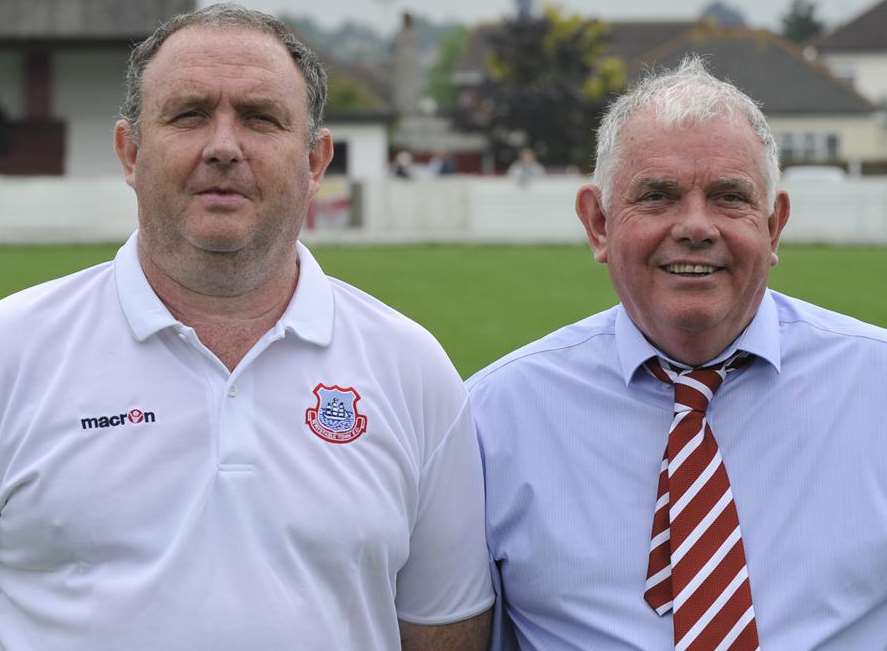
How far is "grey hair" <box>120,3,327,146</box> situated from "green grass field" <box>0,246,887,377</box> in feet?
28.1

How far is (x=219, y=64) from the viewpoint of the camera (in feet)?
10.3

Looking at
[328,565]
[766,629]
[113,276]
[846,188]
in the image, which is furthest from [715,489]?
[846,188]

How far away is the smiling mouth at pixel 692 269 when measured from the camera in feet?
11.2

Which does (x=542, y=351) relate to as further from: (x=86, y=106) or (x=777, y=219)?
(x=86, y=106)

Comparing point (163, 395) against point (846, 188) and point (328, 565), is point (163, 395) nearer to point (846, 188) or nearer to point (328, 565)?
point (328, 565)

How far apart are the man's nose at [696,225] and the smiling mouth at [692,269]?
0.05m

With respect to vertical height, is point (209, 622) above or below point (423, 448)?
below

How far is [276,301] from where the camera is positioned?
128 inches

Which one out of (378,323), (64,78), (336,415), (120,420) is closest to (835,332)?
(378,323)

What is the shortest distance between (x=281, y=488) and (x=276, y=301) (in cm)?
45

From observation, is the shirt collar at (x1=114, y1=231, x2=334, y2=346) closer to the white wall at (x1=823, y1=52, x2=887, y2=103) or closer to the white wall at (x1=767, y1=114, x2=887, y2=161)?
the white wall at (x1=767, y1=114, x2=887, y2=161)

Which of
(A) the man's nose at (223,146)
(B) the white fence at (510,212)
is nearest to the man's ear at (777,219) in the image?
(A) the man's nose at (223,146)

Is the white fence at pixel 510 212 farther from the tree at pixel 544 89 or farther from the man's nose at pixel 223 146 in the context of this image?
the man's nose at pixel 223 146

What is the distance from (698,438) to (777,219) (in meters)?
0.58
